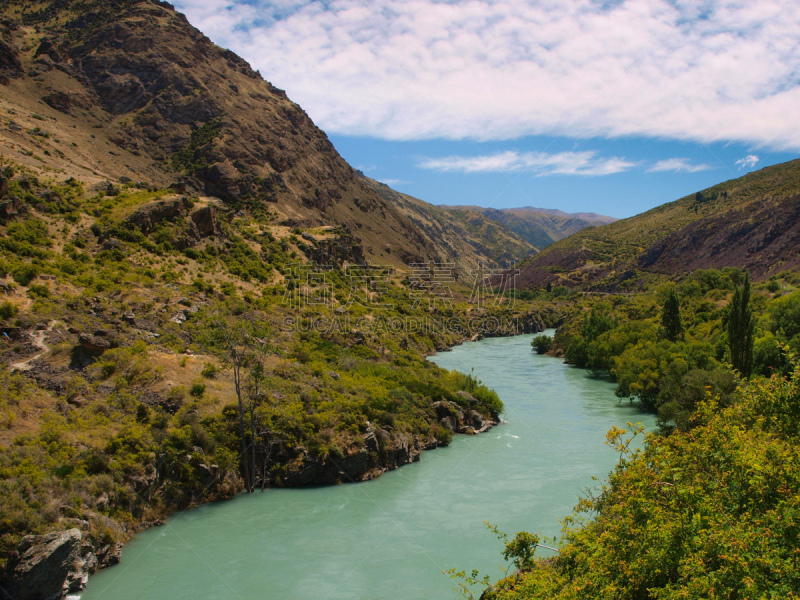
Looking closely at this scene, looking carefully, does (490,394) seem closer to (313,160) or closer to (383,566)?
(383,566)

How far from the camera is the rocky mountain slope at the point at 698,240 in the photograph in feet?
325

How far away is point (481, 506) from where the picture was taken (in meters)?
25.7

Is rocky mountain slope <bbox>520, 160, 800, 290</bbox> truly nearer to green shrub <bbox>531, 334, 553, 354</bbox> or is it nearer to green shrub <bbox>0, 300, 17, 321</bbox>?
green shrub <bbox>531, 334, 553, 354</bbox>

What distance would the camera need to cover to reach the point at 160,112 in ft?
312

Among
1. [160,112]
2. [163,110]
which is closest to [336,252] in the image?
[160,112]

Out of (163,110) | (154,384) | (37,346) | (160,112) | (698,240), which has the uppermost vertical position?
(163,110)

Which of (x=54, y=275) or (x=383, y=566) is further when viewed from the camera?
(x=54, y=275)

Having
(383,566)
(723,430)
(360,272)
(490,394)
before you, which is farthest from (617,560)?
(360,272)

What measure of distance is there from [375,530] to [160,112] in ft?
313

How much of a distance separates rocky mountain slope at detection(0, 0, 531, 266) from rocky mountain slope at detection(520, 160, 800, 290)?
192 ft

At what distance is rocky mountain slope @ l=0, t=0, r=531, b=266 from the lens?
7812 centimetres

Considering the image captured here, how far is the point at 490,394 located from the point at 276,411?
20.5 m

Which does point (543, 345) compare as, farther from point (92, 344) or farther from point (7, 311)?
point (7, 311)

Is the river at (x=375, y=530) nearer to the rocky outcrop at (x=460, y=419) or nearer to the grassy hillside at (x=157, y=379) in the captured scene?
the rocky outcrop at (x=460, y=419)
